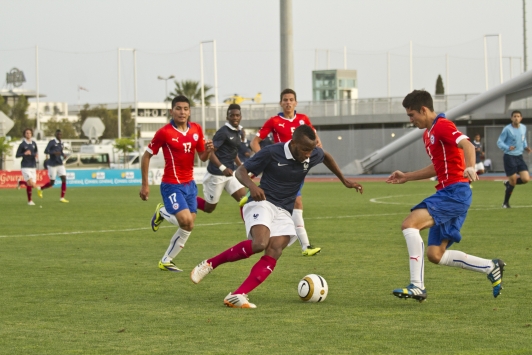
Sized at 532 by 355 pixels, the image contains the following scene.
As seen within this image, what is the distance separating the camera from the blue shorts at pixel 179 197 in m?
11.3

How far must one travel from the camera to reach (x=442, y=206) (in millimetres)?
8242

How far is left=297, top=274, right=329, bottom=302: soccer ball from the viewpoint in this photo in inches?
325

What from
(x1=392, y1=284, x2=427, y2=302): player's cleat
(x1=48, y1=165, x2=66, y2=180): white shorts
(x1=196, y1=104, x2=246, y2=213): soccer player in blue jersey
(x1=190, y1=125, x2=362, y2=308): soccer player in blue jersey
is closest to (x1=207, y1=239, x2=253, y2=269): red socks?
(x1=190, y1=125, x2=362, y2=308): soccer player in blue jersey

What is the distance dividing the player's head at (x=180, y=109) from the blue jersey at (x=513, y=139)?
11257 mm

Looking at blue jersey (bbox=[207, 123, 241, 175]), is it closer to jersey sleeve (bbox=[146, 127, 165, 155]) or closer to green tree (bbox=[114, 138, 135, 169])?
jersey sleeve (bbox=[146, 127, 165, 155])

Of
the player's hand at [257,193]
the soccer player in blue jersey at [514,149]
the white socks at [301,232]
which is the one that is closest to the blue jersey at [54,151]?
the soccer player in blue jersey at [514,149]

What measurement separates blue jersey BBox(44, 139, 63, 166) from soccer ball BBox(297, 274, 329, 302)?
815 inches

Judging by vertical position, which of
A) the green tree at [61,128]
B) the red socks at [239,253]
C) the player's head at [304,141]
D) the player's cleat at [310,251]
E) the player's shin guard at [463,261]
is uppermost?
the green tree at [61,128]

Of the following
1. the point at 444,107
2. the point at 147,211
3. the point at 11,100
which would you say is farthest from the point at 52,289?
the point at 11,100

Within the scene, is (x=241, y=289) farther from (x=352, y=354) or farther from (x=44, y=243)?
(x=44, y=243)

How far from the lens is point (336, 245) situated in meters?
13.8

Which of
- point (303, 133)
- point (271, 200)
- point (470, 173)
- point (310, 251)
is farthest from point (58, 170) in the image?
A: point (470, 173)

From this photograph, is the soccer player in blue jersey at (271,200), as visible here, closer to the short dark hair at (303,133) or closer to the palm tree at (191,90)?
the short dark hair at (303,133)

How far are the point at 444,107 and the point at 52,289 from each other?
1989 inches
